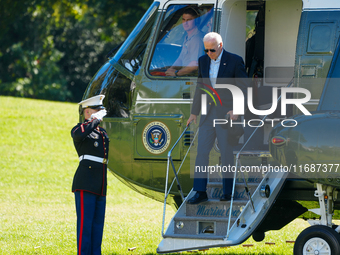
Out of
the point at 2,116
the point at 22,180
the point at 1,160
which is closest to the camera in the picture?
the point at 22,180

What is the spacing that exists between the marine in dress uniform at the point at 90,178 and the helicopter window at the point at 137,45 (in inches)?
45.3

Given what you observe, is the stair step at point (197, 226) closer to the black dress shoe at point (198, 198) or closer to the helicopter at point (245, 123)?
the helicopter at point (245, 123)

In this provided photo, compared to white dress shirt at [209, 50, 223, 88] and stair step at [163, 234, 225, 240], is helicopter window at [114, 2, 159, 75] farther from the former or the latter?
stair step at [163, 234, 225, 240]

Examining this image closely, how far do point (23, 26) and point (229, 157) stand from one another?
105 feet

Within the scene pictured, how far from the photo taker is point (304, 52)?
5.88 m

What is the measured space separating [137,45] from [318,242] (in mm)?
3274

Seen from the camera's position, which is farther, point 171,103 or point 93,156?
point 171,103

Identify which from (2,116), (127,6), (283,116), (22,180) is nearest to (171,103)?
(283,116)

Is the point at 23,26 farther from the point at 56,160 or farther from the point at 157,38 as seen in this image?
the point at 157,38

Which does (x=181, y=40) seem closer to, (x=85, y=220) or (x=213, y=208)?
(x=213, y=208)

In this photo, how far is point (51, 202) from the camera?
1144cm

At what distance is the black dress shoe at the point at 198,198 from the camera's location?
5.52 metres

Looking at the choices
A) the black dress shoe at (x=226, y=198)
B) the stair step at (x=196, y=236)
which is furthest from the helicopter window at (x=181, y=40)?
the stair step at (x=196, y=236)

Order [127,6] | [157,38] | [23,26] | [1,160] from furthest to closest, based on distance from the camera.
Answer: [23,26], [127,6], [1,160], [157,38]
